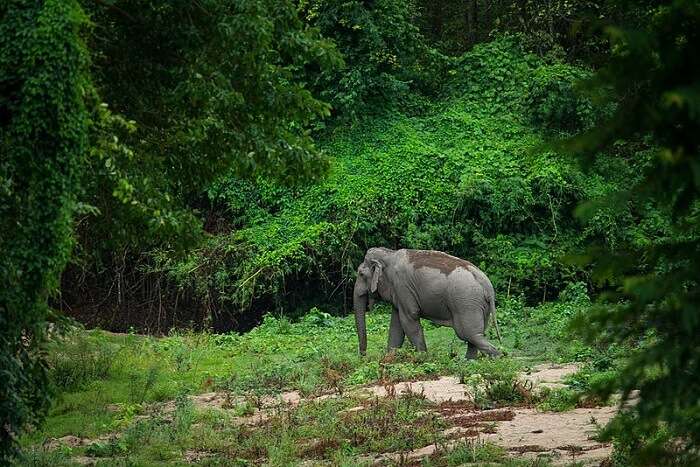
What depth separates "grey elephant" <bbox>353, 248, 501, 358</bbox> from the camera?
15180mm

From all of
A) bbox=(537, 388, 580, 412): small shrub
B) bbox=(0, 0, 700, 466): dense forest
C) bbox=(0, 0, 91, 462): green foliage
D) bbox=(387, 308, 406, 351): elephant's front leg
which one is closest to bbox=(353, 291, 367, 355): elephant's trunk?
bbox=(387, 308, 406, 351): elephant's front leg

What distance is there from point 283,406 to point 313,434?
5.44 ft

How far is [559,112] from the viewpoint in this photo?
75.3ft

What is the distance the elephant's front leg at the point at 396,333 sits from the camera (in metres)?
16.1

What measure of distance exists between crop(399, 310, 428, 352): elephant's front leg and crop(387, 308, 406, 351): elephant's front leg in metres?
0.25

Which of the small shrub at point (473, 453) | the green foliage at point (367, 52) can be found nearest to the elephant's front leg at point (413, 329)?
the small shrub at point (473, 453)

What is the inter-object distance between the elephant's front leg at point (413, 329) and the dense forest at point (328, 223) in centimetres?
49

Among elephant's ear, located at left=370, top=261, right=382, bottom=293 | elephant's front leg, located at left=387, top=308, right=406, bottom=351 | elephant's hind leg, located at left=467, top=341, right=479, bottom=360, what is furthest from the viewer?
elephant's ear, located at left=370, top=261, right=382, bottom=293

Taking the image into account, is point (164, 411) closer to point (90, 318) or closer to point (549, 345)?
point (549, 345)

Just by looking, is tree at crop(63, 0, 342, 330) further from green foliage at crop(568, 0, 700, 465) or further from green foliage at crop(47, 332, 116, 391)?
green foliage at crop(568, 0, 700, 465)

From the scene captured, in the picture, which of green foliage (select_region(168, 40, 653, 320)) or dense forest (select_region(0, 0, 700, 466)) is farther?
green foliage (select_region(168, 40, 653, 320))

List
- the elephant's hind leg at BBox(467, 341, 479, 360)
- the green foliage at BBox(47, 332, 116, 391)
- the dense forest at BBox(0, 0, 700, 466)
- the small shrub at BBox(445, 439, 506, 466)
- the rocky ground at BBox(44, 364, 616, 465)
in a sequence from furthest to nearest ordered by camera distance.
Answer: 1. the elephant's hind leg at BBox(467, 341, 479, 360)
2. the green foliage at BBox(47, 332, 116, 391)
3. the rocky ground at BBox(44, 364, 616, 465)
4. the small shrub at BBox(445, 439, 506, 466)
5. the dense forest at BBox(0, 0, 700, 466)

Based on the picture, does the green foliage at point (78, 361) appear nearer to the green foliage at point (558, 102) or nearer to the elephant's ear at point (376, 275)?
the elephant's ear at point (376, 275)

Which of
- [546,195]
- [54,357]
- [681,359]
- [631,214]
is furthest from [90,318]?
[681,359]
